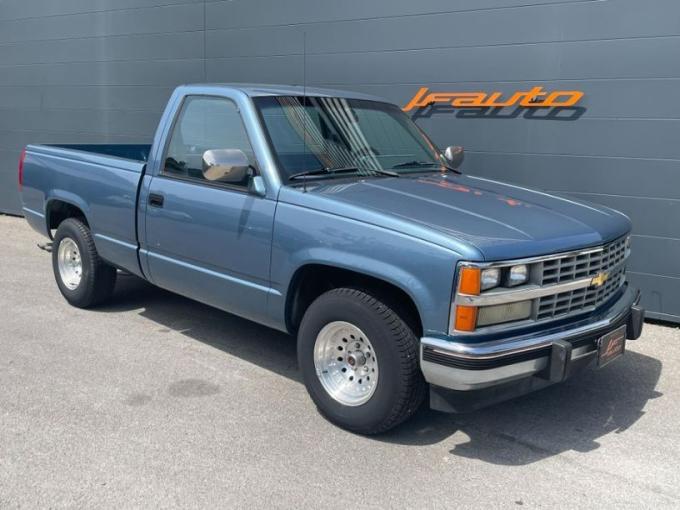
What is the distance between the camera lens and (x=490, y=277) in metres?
3.53

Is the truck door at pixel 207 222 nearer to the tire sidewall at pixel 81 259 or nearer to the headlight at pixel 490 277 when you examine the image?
the tire sidewall at pixel 81 259

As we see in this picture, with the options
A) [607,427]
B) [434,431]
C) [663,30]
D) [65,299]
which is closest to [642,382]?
[607,427]

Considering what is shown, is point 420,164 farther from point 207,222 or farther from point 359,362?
point 359,362

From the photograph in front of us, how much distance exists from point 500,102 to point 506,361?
3.95 metres

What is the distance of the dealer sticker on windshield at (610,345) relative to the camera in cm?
396

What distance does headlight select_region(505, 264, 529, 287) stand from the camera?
3.61 m

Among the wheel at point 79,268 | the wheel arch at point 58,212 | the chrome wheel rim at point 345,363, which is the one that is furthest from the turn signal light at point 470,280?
the wheel arch at point 58,212

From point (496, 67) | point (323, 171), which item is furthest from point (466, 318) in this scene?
point (496, 67)

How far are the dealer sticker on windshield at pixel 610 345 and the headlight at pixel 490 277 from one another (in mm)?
833

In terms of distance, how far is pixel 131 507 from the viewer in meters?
3.31

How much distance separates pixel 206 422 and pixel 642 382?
9.85 ft

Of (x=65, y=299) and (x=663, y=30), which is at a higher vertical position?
(x=663, y=30)

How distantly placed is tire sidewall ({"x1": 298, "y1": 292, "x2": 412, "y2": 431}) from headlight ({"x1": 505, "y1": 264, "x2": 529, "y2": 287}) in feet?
2.13

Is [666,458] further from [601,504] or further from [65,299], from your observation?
[65,299]
